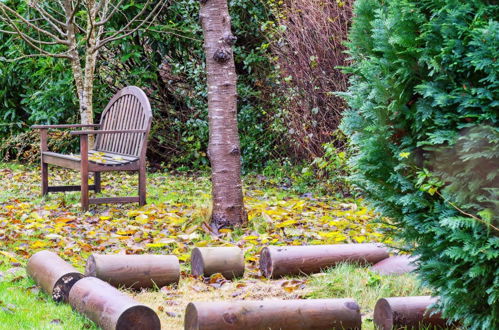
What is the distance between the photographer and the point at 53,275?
382cm

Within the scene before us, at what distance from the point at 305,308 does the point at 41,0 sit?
906 cm

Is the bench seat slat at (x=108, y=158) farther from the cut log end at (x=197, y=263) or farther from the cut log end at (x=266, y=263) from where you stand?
the cut log end at (x=266, y=263)

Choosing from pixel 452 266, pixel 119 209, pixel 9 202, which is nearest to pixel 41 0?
pixel 9 202

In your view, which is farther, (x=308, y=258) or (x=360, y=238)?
(x=360, y=238)

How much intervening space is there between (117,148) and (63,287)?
4.22m

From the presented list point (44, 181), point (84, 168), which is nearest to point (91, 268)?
point (84, 168)

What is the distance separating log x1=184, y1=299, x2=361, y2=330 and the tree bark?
2597 millimetres

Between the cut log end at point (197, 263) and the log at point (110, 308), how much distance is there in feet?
3.08

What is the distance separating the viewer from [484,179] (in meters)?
2.48

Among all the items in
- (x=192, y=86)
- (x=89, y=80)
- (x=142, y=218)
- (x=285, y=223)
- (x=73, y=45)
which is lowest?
(x=142, y=218)

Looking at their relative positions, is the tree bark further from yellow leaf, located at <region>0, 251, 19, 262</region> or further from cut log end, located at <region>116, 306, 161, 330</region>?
cut log end, located at <region>116, 306, 161, 330</region>

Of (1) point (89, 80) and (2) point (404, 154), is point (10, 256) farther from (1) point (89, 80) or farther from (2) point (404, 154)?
(1) point (89, 80)

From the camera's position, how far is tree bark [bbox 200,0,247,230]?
5.84 meters

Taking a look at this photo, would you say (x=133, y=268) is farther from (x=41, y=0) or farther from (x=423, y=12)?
(x=41, y=0)
